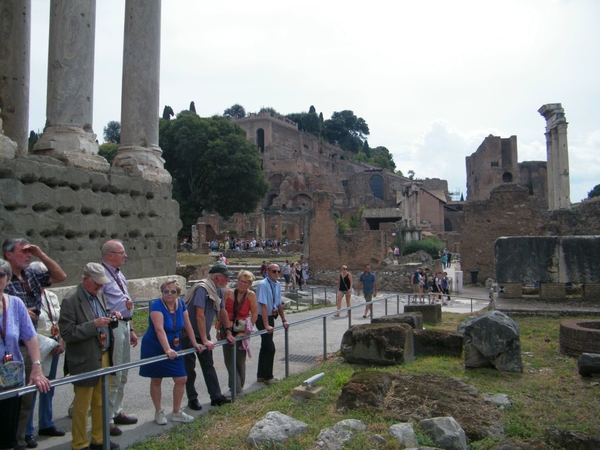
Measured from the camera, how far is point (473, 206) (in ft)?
80.9

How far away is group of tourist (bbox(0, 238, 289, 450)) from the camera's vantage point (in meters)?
3.89

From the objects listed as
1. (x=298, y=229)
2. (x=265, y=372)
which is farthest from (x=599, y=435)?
(x=298, y=229)

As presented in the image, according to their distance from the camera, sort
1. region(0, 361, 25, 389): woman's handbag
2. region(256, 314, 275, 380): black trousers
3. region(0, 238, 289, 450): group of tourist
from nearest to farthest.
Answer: region(0, 361, 25, 389): woman's handbag → region(0, 238, 289, 450): group of tourist → region(256, 314, 275, 380): black trousers

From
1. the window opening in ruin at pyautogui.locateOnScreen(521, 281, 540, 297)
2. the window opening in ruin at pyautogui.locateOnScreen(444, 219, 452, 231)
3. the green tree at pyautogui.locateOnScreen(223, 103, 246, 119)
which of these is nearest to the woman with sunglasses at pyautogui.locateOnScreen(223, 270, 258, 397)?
the window opening in ruin at pyautogui.locateOnScreen(521, 281, 540, 297)

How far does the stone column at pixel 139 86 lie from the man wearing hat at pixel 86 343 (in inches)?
236

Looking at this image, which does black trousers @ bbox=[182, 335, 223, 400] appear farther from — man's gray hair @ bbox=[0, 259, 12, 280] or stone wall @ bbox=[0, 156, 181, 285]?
stone wall @ bbox=[0, 156, 181, 285]

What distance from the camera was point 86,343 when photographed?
4363 mm

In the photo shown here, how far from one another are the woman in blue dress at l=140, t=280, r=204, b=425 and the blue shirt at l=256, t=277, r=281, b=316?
1.61 meters

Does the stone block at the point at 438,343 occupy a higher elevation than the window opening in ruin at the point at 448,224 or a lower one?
lower

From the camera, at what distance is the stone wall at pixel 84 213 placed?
7730mm

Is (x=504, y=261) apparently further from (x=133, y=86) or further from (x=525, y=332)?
(x=133, y=86)

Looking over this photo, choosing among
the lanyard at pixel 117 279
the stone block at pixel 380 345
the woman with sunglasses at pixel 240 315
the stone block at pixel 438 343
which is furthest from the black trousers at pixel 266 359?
the stone block at pixel 438 343

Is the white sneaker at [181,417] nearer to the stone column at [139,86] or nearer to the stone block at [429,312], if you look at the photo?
the stone column at [139,86]

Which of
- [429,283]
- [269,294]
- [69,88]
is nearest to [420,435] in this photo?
[269,294]
